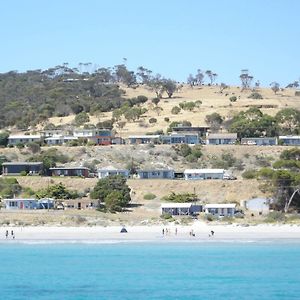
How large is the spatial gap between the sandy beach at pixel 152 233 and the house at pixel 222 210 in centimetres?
433

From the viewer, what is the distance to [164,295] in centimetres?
3572

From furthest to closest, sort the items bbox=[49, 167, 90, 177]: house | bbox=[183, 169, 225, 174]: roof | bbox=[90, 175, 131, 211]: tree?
bbox=[49, 167, 90, 177]: house → bbox=[183, 169, 225, 174]: roof → bbox=[90, 175, 131, 211]: tree

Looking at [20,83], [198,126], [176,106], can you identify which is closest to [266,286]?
[198,126]

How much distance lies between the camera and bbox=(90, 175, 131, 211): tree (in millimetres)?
65125

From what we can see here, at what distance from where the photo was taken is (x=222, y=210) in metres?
64.1

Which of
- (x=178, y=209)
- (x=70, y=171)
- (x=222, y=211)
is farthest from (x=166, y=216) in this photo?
(x=70, y=171)

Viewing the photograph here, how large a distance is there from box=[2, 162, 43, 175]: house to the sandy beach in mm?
19515

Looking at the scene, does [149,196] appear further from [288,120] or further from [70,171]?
[288,120]

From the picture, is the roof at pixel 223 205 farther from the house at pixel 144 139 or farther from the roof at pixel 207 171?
the house at pixel 144 139

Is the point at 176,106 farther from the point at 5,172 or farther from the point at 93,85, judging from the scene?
the point at 5,172

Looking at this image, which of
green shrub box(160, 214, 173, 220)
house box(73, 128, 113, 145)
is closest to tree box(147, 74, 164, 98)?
house box(73, 128, 113, 145)

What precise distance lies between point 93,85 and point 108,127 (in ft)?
110

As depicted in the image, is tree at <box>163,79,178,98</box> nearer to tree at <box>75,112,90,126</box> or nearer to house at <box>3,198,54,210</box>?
tree at <box>75,112,90,126</box>

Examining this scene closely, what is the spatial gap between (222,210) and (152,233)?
8.64 metres
